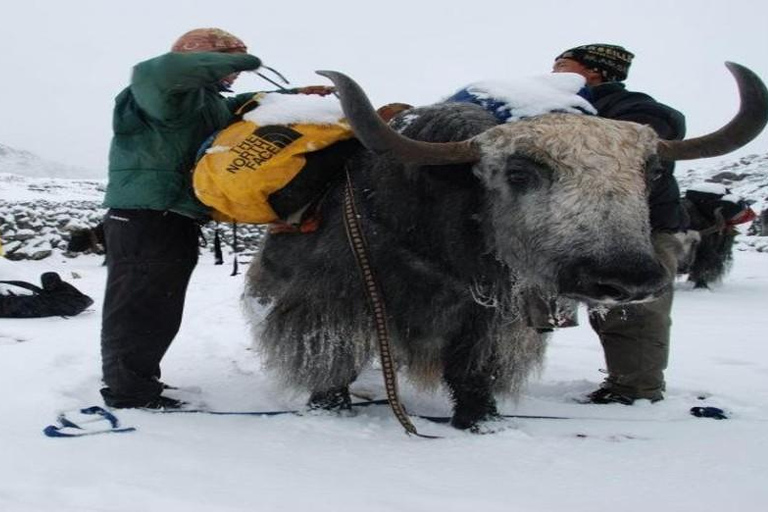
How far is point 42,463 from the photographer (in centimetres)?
154

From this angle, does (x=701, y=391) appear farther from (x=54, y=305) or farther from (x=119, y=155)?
(x=54, y=305)

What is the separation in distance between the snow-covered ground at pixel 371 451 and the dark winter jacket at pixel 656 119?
0.73 meters

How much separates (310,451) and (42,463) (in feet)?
2.21

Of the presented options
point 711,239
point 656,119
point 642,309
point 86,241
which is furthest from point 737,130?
point 86,241

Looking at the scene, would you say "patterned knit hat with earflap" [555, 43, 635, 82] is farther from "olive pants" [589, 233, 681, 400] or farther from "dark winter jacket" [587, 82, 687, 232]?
"olive pants" [589, 233, 681, 400]

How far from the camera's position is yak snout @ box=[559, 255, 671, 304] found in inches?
58.6

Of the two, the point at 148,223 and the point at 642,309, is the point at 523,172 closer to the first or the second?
the point at 642,309

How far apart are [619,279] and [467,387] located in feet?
2.85

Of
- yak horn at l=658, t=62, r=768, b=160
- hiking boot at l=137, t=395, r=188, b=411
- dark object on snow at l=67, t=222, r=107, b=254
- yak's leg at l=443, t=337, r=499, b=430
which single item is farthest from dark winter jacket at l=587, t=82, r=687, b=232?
dark object on snow at l=67, t=222, r=107, b=254

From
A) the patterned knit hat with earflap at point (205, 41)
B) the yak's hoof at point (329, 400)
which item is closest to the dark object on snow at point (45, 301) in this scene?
the patterned knit hat with earflap at point (205, 41)

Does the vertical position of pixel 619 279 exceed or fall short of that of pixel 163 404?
it exceeds it

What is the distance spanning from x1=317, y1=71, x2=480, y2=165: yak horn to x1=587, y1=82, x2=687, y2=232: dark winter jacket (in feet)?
2.55

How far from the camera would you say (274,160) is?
2.05 meters

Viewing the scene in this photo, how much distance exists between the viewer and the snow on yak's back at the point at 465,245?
1.64 meters
